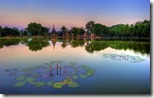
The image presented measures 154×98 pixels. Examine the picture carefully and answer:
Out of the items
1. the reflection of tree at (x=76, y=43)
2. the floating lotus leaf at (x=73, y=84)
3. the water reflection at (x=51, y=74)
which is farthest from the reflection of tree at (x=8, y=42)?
the floating lotus leaf at (x=73, y=84)

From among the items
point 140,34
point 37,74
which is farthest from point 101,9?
point 37,74

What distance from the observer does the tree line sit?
8.89 ft

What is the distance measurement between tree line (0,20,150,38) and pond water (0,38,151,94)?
8 cm

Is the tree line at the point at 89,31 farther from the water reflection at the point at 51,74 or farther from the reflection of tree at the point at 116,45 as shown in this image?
the water reflection at the point at 51,74

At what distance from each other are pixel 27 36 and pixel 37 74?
0.47 metres

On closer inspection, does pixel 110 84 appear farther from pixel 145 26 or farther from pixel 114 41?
pixel 145 26

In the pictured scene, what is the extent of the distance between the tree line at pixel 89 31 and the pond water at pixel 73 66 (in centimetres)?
8

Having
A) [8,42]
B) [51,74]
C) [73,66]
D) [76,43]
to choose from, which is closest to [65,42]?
[76,43]

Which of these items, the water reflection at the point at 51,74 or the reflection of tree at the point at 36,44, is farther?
the reflection of tree at the point at 36,44

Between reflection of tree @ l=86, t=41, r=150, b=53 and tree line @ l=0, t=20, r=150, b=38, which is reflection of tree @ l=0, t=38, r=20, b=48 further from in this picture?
reflection of tree @ l=86, t=41, r=150, b=53

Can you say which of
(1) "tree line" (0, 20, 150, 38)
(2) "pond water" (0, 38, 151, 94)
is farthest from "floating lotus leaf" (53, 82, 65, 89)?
(1) "tree line" (0, 20, 150, 38)

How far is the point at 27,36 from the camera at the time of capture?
2830 mm

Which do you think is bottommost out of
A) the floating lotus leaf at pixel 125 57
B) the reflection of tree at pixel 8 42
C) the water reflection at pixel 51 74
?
the water reflection at pixel 51 74

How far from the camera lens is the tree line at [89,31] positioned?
271 cm
